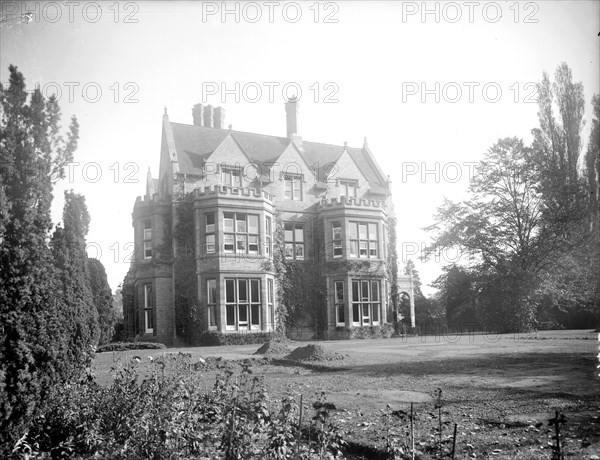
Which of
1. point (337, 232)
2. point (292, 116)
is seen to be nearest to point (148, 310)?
point (337, 232)

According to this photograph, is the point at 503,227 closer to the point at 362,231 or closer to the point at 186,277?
the point at 362,231

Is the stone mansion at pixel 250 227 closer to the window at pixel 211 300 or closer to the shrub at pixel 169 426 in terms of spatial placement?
the window at pixel 211 300

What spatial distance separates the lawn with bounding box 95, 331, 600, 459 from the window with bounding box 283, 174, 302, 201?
16.9m

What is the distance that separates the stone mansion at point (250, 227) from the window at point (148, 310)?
0.06 meters

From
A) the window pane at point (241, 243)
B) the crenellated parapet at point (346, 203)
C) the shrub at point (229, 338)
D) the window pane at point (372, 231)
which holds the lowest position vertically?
the shrub at point (229, 338)

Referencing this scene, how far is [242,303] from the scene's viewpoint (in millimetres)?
25531

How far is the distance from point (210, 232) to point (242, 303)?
13.8 ft

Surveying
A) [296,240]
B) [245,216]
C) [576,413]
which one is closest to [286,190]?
[296,240]

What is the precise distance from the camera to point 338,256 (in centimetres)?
2959

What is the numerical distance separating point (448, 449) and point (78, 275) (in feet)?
21.2

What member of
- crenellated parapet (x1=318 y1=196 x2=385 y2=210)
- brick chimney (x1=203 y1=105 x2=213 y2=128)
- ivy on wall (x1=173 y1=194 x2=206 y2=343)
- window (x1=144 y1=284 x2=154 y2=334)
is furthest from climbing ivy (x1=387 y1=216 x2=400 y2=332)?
window (x1=144 y1=284 x2=154 y2=334)

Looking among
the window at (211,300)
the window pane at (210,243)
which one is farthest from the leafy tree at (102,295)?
the window pane at (210,243)

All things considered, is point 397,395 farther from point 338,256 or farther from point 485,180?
point 485,180

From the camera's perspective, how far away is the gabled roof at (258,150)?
95.6 feet
